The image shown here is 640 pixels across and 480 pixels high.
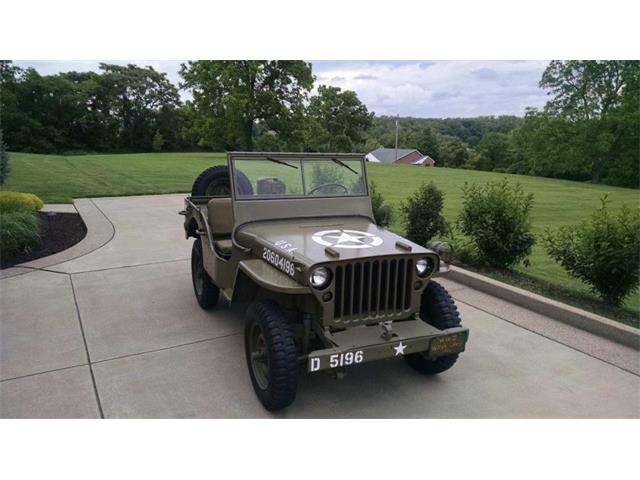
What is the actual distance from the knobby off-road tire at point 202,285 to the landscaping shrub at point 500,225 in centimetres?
372

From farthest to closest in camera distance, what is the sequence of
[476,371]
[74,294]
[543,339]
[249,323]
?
[74,294]
[543,339]
[476,371]
[249,323]

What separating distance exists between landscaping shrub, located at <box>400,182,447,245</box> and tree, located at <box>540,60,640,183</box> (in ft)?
73.1

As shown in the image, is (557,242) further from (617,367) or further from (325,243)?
(325,243)

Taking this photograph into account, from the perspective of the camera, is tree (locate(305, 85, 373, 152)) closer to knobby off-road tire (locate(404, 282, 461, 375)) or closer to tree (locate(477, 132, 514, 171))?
tree (locate(477, 132, 514, 171))

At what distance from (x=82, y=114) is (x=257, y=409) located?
50.0 m

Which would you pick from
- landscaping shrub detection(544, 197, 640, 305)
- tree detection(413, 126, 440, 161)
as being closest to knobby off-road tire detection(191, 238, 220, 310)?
landscaping shrub detection(544, 197, 640, 305)

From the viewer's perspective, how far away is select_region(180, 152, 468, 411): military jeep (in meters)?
3.34

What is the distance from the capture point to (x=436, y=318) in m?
3.95

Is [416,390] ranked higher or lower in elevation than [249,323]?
lower

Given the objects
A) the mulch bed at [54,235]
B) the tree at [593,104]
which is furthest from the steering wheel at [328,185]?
the tree at [593,104]

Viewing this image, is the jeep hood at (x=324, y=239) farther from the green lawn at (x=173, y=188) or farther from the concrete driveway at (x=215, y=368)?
the green lawn at (x=173, y=188)

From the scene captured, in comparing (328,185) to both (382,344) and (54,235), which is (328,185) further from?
(54,235)

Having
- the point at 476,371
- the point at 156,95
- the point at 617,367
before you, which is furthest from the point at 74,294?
the point at 156,95

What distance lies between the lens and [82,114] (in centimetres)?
4609
